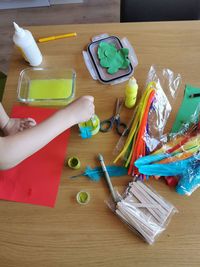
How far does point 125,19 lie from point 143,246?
0.82 meters

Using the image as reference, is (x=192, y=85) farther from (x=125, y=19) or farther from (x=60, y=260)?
(x=60, y=260)

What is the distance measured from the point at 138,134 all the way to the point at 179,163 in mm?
125

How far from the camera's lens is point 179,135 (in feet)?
2.31

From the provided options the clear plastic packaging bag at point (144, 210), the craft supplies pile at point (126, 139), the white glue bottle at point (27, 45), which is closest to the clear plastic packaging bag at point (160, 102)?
the craft supplies pile at point (126, 139)

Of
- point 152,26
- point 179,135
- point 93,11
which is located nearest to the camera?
point 179,135

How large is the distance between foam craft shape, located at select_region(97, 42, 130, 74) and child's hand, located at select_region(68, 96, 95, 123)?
145 millimetres

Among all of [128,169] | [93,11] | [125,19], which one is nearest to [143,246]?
[128,169]

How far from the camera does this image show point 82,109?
0.70 meters

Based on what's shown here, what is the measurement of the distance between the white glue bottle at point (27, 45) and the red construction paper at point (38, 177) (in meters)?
0.26

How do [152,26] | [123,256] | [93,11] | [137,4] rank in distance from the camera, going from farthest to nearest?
[93,11] → [137,4] → [152,26] → [123,256]

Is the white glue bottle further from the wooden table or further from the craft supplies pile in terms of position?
the wooden table

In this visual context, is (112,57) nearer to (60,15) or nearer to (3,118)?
(3,118)

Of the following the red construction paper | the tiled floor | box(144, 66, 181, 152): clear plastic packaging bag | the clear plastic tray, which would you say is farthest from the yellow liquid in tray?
the tiled floor

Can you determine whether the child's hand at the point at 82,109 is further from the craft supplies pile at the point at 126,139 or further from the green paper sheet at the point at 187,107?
the green paper sheet at the point at 187,107
